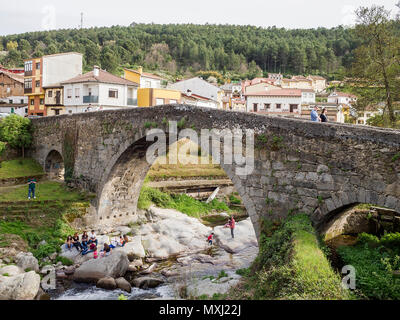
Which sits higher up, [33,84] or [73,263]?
[33,84]

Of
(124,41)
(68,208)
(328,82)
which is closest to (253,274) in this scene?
(68,208)

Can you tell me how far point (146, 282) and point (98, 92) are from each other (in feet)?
70.8

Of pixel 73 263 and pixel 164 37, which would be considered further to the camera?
pixel 164 37

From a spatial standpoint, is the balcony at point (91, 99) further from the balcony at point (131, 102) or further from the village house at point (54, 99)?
the village house at point (54, 99)

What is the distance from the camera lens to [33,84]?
38.1m

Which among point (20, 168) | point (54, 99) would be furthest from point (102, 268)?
point (54, 99)

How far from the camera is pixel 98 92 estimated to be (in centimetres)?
3128

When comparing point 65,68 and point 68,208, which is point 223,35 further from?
point 68,208

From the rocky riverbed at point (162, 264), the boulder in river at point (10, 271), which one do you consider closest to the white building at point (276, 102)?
the rocky riverbed at point (162, 264)

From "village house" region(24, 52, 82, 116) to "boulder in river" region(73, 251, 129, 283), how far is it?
2710cm

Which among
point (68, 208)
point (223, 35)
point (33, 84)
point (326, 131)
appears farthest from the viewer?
point (223, 35)

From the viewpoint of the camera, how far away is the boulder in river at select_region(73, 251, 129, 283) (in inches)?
538

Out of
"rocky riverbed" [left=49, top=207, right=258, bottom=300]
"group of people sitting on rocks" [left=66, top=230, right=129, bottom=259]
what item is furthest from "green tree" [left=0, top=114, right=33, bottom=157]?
"group of people sitting on rocks" [left=66, top=230, right=129, bottom=259]

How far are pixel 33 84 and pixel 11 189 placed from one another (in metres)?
20.9
